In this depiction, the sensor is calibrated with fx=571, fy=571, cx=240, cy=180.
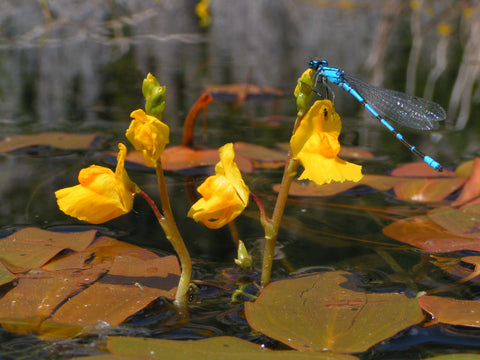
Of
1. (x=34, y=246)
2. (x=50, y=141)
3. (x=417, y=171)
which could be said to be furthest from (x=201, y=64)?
(x=34, y=246)

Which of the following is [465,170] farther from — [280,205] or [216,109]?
[216,109]

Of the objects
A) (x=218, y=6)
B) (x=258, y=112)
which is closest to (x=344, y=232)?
(x=258, y=112)

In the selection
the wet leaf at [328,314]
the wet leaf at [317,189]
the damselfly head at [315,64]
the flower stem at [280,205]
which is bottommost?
the wet leaf at [317,189]

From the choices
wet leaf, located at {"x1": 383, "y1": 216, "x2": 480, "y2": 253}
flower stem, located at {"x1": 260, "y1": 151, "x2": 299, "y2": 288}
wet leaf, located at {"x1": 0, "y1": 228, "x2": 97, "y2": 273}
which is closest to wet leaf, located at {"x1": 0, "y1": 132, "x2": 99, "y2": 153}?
wet leaf, located at {"x1": 0, "y1": 228, "x2": 97, "y2": 273}

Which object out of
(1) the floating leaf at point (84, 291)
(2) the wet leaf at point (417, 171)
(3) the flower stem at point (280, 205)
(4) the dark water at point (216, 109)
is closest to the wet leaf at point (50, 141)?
(4) the dark water at point (216, 109)

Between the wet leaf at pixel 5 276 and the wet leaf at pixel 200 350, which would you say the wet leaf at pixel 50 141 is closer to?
the wet leaf at pixel 5 276
